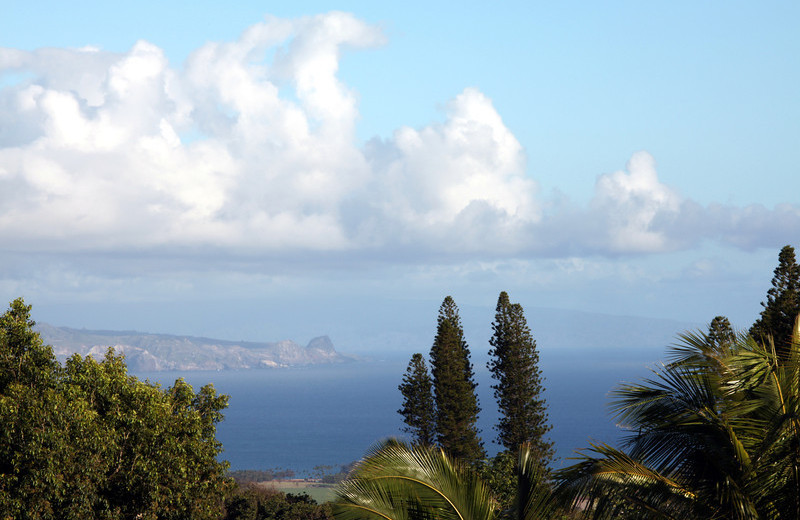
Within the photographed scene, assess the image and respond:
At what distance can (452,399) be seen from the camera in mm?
41406

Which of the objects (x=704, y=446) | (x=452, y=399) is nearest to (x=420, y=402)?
(x=452, y=399)

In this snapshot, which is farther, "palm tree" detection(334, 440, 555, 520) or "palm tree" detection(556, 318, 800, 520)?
"palm tree" detection(334, 440, 555, 520)

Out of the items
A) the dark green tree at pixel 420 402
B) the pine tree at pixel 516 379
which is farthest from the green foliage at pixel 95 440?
the pine tree at pixel 516 379

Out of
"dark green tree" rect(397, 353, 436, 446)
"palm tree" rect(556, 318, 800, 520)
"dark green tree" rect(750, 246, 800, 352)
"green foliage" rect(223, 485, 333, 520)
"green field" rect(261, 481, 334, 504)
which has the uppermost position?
"dark green tree" rect(750, 246, 800, 352)

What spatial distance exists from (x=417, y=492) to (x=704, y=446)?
9.71ft

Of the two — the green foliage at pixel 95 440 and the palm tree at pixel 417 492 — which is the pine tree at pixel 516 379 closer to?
the green foliage at pixel 95 440

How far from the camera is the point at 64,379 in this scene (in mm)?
19781

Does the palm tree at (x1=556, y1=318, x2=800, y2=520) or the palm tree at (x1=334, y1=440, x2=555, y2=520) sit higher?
the palm tree at (x1=556, y1=318, x2=800, y2=520)

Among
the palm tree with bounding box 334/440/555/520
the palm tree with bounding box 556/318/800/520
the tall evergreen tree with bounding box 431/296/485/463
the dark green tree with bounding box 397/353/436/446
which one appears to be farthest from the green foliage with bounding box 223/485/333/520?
the palm tree with bounding box 556/318/800/520

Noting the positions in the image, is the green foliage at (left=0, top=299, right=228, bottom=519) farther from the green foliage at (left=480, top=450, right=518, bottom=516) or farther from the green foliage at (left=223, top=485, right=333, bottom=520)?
the green foliage at (left=223, top=485, right=333, bottom=520)

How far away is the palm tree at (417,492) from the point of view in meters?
8.59

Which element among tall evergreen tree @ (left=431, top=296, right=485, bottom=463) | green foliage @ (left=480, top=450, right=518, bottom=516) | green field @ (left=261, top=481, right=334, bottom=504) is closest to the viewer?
green foliage @ (left=480, top=450, right=518, bottom=516)

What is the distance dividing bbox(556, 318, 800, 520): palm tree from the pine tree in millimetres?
33154

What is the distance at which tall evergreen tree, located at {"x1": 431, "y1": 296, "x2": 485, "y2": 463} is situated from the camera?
4122 cm
